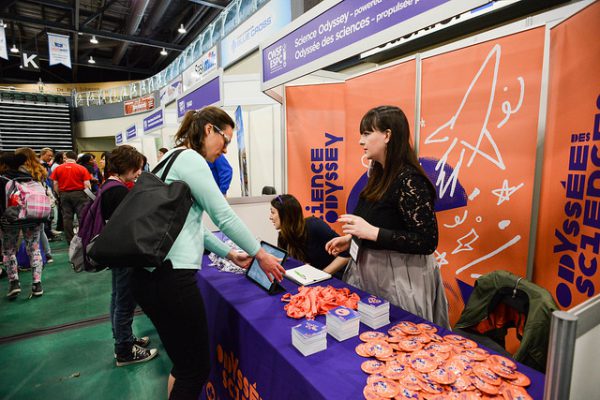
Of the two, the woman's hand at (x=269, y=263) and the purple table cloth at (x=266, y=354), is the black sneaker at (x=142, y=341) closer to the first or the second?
the purple table cloth at (x=266, y=354)

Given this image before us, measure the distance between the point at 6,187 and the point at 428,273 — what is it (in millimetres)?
3938

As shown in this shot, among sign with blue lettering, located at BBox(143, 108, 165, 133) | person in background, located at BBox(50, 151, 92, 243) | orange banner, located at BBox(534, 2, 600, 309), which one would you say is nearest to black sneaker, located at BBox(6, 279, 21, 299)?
person in background, located at BBox(50, 151, 92, 243)

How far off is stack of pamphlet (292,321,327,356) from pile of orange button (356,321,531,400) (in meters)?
0.12

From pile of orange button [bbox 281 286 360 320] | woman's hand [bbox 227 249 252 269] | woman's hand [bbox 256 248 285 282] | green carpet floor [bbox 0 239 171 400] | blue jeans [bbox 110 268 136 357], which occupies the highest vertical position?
woman's hand [bbox 256 248 285 282]

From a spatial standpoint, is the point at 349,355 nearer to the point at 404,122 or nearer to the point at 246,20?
the point at 404,122

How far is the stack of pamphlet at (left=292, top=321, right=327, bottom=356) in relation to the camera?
3.20 ft

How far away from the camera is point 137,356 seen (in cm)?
239

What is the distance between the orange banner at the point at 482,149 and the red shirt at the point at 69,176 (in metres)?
5.03

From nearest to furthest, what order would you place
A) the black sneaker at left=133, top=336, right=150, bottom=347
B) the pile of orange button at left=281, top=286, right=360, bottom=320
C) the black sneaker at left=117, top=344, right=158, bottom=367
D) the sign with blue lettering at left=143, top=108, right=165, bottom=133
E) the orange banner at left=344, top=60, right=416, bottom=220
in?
the pile of orange button at left=281, top=286, right=360, bottom=320 → the black sneaker at left=117, top=344, right=158, bottom=367 → the black sneaker at left=133, top=336, right=150, bottom=347 → the orange banner at left=344, top=60, right=416, bottom=220 → the sign with blue lettering at left=143, top=108, right=165, bottom=133

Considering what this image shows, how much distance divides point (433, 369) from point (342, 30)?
1.56 meters

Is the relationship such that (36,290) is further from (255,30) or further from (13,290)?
(255,30)

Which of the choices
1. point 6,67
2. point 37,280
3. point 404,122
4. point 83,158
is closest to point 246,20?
point 83,158

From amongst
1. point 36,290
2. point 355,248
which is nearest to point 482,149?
point 355,248

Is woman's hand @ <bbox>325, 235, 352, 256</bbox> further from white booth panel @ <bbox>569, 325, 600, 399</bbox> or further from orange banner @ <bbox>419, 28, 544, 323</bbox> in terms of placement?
orange banner @ <bbox>419, 28, 544, 323</bbox>
